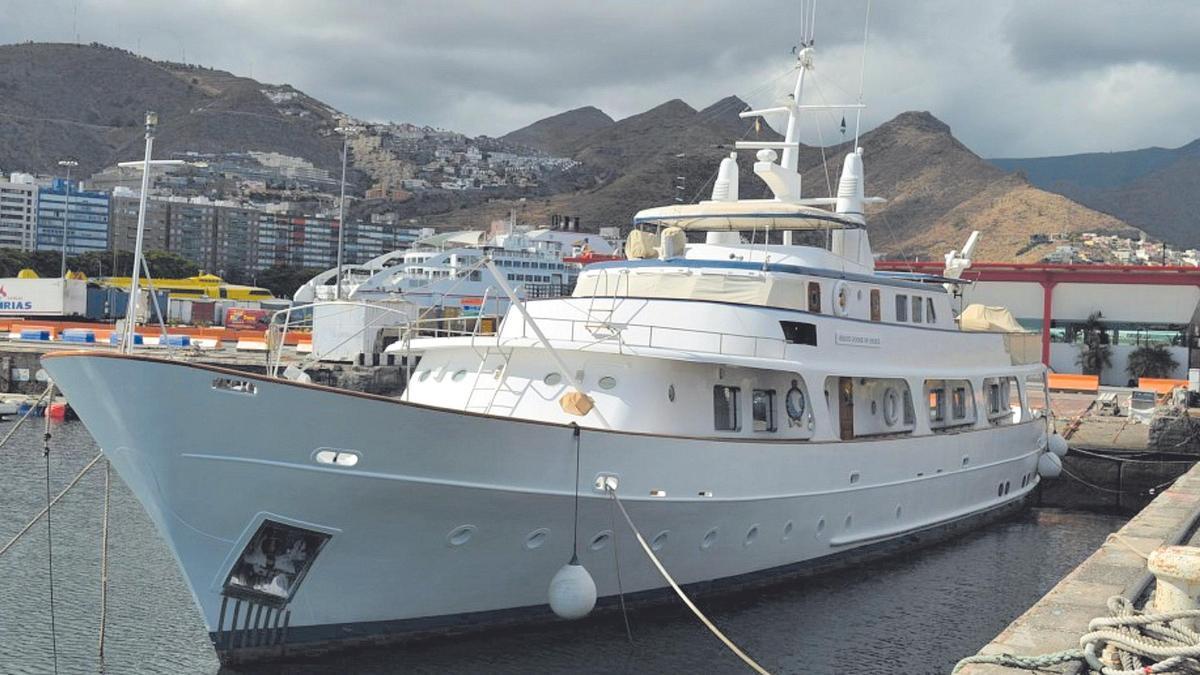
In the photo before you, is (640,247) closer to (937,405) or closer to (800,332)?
(800,332)

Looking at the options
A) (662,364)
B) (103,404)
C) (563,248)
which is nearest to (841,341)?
(662,364)

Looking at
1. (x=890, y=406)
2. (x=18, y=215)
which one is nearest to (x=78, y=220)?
(x=18, y=215)

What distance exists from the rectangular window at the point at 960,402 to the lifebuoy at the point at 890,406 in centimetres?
285

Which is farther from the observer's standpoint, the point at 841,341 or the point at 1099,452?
the point at 1099,452

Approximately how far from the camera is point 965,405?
21734 mm

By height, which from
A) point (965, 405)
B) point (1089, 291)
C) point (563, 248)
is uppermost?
point (563, 248)

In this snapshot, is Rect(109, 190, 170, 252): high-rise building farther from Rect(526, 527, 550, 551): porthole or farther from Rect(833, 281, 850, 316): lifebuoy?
Rect(526, 527, 550, 551): porthole

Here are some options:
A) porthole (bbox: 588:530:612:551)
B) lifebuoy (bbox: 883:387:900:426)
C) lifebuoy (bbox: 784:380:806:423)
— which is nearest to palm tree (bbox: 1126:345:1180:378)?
lifebuoy (bbox: 883:387:900:426)

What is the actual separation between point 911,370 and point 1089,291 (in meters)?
40.8

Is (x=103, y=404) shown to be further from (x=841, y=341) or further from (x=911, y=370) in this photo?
(x=911, y=370)

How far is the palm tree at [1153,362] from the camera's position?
5197cm

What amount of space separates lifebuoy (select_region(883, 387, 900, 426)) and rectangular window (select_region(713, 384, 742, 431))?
391 cm

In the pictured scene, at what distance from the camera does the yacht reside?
1166 centimetres

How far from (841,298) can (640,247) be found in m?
3.34
